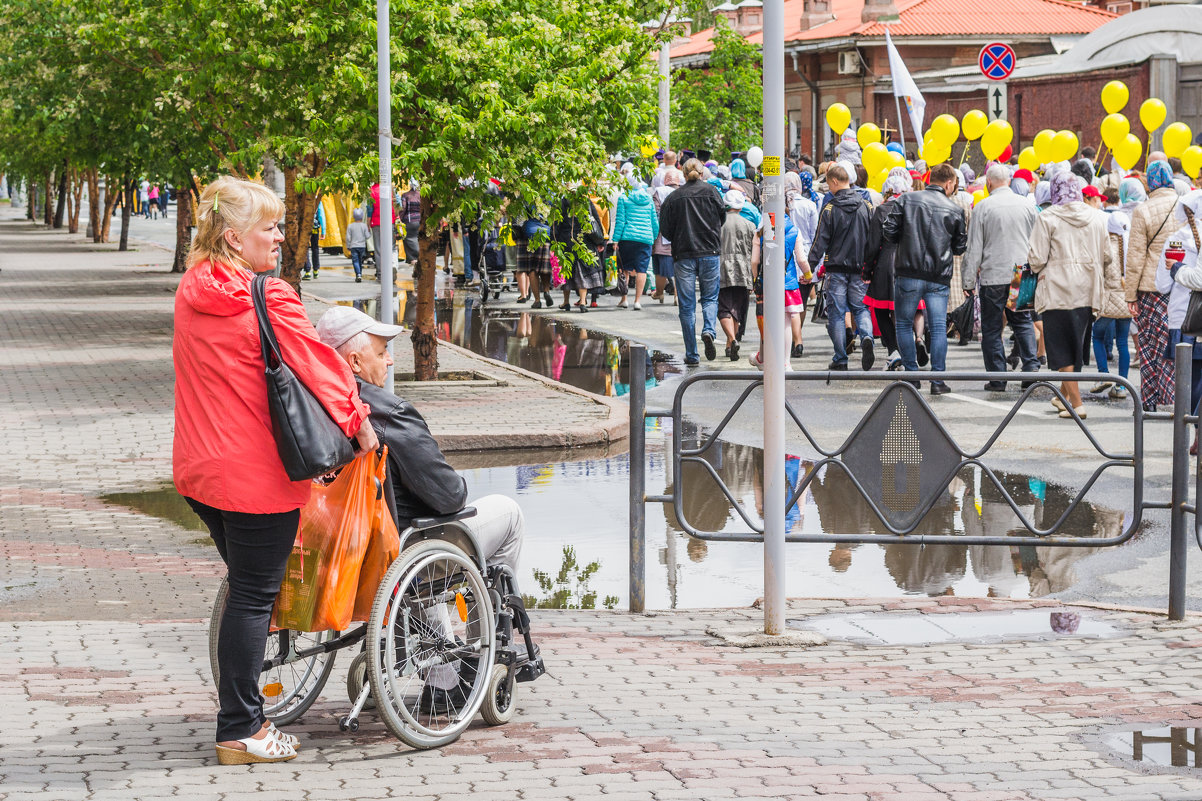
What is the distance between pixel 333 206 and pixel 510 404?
21.9m

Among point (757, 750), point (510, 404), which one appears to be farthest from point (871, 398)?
point (510, 404)

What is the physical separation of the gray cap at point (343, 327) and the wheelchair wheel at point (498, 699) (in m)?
1.16

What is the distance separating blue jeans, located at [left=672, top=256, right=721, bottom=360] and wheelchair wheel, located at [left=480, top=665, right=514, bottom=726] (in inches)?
424

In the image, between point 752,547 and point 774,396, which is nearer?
point 774,396

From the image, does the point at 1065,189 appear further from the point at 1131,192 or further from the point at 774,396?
the point at 774,396

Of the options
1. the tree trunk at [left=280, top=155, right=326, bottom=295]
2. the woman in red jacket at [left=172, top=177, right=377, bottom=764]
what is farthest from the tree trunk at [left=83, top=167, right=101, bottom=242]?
the woman in red jacket at [left=172, top=177, right=377, bottom=764]

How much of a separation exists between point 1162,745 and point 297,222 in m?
16.7

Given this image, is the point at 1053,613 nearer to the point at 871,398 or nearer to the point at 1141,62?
the point at 871,398

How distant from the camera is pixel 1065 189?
46.2 feet

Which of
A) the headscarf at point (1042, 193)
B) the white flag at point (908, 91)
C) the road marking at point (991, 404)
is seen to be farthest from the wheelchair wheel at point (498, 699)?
the white flag at point (908, 91)

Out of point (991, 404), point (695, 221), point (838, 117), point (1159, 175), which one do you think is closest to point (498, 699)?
point (991, 404)

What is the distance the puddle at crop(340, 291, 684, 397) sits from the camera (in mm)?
15258

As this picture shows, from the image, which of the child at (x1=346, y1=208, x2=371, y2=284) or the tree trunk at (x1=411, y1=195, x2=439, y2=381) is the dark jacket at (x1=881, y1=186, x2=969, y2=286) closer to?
the tree trunk at (x1=411, y1=195, x2=439, y2=381)

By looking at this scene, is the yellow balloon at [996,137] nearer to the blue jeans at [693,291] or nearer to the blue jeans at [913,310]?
the blue jeans at [693,291]
